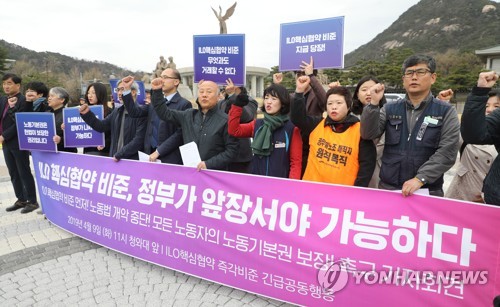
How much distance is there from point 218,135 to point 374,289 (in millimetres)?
1857

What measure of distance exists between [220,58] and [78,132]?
2.06 metres

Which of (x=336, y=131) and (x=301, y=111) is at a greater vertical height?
(x=301, y=111)

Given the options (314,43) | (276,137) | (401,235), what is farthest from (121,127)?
(401,235)

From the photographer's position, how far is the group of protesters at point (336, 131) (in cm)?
230

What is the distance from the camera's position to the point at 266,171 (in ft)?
10.2

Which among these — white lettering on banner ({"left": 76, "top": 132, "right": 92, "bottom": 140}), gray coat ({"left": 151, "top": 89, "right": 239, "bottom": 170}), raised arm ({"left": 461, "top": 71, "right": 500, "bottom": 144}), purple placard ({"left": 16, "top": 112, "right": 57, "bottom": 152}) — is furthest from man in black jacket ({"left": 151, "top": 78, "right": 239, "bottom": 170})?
raised arm ({"left": 461, "top": 71, "right": 500, "bottom": 144})

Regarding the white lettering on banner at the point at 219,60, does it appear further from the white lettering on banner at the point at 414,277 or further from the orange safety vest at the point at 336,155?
the white lettering on banner at the point at 414,277

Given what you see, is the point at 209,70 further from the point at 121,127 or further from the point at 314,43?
the point at 121,127

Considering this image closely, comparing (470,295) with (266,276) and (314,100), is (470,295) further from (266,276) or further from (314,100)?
(314,100)

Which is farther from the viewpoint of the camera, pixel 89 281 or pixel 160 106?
pixel 160 106

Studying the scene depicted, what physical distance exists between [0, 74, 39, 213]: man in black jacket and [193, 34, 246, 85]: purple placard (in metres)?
2.92

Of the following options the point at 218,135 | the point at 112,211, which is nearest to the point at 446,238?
the point at 218,135
